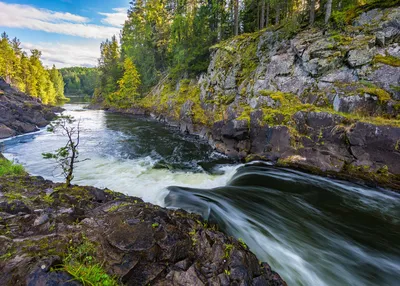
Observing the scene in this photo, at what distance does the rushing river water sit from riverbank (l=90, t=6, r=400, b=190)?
1.09 m

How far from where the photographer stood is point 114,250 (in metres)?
3.42

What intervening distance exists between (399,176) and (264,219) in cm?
660

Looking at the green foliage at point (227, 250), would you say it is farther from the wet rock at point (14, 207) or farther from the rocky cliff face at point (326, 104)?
A: the rocky cliff face at point (326, 104)

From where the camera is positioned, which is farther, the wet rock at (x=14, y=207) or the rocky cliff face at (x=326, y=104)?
the rocky cliff face at (x=326, y=104)

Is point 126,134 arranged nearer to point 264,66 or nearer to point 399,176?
point 264,66

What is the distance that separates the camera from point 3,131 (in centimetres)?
1952

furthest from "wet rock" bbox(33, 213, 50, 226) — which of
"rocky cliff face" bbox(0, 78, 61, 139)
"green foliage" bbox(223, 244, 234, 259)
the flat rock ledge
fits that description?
"rocky cliff face" bbox(0, 78, 61, 139)

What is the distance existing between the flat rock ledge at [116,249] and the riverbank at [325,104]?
8487 millimetres

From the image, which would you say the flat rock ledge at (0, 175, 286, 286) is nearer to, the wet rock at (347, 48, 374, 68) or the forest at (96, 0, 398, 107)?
the wet rock at (347, 48, 374, 68)

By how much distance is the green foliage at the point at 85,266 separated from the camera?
2809 mm

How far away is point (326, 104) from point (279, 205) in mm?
7822

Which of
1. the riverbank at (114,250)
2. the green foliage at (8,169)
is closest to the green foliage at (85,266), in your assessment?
the riverbank at (114,250)

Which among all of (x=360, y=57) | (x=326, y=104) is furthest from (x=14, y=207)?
(x=360, y=57)

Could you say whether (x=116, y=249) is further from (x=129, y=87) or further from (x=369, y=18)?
(x=129, y=87)
